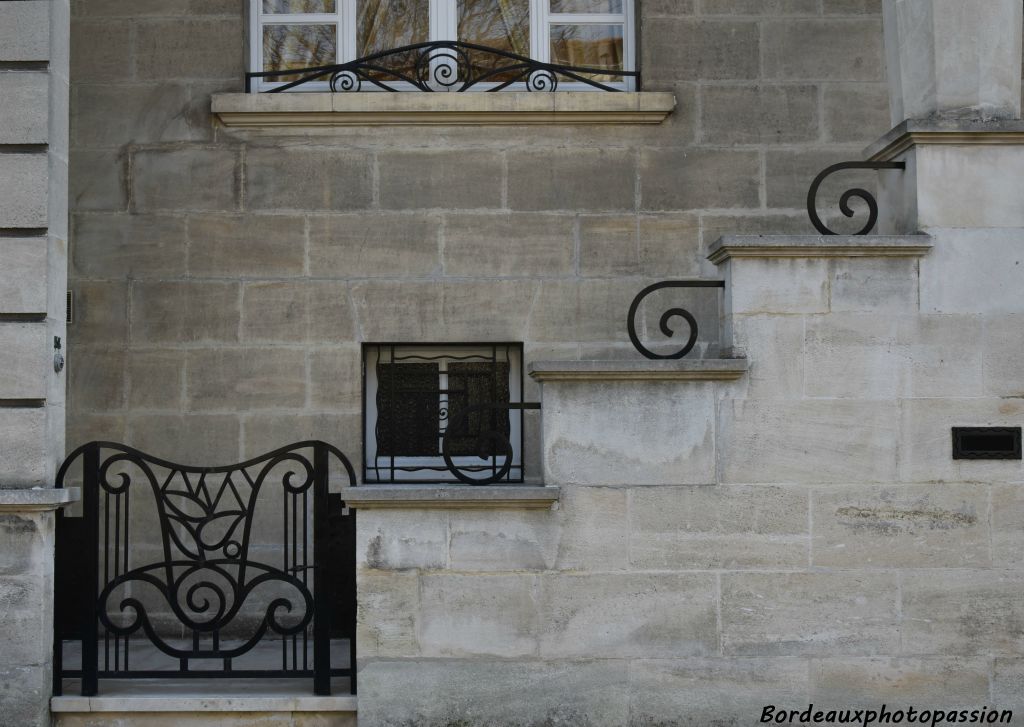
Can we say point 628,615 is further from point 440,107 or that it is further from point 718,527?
point 440,107

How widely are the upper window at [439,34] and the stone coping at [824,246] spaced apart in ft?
9.28

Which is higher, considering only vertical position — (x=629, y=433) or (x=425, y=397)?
(x=425, y=397)

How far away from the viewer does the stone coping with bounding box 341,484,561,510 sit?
19.1 feet

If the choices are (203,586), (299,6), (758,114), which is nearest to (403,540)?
(203,586)

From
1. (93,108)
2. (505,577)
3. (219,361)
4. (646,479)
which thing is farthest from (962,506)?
(93,108)

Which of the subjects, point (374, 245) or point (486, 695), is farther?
point (374, 245)

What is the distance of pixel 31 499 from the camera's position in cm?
587

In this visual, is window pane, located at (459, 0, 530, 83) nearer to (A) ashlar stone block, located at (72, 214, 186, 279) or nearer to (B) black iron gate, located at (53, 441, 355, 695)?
(A) ashlar stone block, located at (72, 214, 186, 279)

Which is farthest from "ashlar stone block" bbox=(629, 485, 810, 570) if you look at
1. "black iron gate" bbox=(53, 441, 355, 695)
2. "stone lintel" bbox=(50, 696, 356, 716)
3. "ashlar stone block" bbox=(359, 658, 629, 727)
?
"stone lintel" bbox=(50, 696, 356, 716)

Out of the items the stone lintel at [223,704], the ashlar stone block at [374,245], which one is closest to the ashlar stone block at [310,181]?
the ashlar stone block at [374,245]

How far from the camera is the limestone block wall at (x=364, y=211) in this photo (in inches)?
316

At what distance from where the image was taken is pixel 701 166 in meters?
8.11

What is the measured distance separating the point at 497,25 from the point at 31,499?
14.7 feet

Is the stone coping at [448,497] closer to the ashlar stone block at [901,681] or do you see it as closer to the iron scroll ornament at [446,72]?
the ashlar stone block at [901,681]
